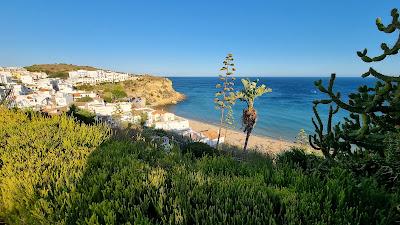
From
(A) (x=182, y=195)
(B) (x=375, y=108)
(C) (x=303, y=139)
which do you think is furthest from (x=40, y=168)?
(C) (x=303, y=139)

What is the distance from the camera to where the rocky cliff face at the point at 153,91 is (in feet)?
345

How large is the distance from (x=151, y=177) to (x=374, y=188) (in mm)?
3062

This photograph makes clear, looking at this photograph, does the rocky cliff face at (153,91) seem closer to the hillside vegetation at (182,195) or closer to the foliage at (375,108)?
the hillside vegetation at (182,195)

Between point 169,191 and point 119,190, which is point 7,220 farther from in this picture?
point 169,191

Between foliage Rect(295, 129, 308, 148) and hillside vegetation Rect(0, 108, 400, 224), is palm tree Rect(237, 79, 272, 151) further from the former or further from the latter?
hillside vegetation Rect(0, 108, 400, 224)

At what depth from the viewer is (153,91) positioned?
111 meters

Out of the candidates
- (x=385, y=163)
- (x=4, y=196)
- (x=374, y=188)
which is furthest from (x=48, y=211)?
(x=385, y=163)

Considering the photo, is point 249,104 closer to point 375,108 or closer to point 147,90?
point 375,108

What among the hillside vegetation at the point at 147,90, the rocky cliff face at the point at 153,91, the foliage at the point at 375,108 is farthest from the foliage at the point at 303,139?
the hillside vegetation at the point at 147,90

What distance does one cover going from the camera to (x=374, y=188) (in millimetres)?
3801

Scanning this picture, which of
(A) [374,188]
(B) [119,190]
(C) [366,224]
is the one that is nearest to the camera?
(C) [366,224]

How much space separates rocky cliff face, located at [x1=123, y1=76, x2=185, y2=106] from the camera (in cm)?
10512

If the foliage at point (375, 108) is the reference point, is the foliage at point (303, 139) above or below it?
below

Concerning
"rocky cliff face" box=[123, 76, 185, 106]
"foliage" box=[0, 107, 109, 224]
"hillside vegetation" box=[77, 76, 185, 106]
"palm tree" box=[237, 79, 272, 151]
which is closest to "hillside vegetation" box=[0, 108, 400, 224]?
"foliage" box=[0, 107, 109, 224]
